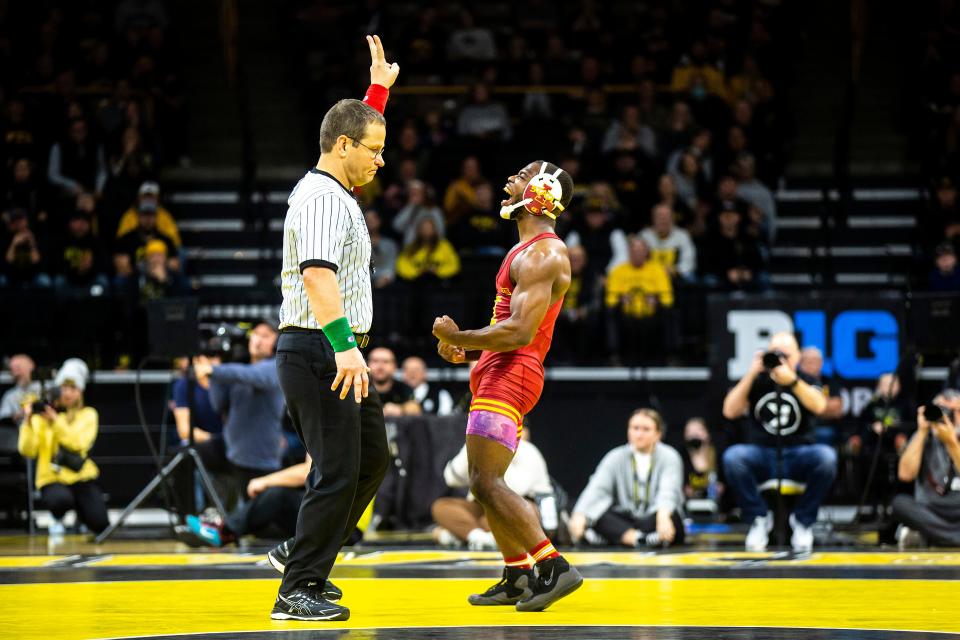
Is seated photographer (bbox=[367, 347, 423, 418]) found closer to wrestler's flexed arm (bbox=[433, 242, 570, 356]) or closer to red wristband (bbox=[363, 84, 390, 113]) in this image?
wrestler's flexed arm (bbox=[433, 242, 570, 356])

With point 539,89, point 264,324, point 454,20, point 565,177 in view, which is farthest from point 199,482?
point 454,20

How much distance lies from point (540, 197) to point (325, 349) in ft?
4.77

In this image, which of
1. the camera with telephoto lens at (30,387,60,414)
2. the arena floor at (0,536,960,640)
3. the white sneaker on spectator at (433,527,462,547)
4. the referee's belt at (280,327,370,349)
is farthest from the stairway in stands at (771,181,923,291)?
the referee's belt at (280,327,370,349)

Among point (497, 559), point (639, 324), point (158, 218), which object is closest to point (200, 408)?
point (497, 559)

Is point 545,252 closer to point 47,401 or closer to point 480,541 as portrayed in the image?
point 480,541

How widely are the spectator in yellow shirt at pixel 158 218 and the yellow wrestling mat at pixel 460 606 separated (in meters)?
8.19

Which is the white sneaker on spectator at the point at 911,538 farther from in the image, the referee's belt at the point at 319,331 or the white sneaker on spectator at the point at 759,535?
the referee's belt at the point at 319,331

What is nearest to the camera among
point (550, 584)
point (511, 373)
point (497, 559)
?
point (550, 584)

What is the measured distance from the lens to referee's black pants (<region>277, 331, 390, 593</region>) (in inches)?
250

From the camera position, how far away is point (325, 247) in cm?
625

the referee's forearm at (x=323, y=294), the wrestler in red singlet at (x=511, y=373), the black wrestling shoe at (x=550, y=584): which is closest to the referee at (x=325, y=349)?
the referee's forearm at (x=323, y=294)

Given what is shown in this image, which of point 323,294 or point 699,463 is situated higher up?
point 323,294

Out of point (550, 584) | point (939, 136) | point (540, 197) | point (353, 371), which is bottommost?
point (550, 584)

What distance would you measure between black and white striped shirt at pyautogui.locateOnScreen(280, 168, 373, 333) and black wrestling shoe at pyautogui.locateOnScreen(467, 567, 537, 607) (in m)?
1.44
